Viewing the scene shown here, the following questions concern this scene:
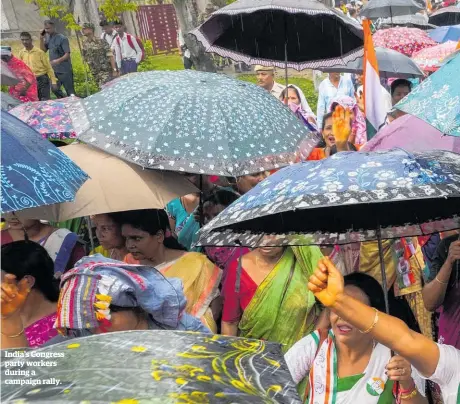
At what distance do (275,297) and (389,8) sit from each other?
32.3ft

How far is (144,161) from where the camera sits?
3.75m

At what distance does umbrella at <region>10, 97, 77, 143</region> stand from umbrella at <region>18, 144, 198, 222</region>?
0.46 m

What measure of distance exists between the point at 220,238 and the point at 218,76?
163 cm

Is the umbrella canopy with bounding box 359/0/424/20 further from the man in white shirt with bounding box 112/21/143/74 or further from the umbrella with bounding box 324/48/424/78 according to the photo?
the umbrella with bounding box 324/48/424/78

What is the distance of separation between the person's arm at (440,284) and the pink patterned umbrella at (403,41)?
20.5 ft

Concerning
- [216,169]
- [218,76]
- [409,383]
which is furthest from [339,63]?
[409,383]

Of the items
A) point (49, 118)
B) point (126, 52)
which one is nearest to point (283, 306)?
point (49, 118)

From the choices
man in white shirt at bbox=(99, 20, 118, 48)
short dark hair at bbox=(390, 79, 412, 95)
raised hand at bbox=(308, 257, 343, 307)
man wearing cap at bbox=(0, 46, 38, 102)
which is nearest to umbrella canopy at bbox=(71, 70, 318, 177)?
raised hand at bbox=(308, 257, 343, 307)

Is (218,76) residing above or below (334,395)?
above

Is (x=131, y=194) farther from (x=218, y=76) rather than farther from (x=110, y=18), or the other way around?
(x=110, y=18)

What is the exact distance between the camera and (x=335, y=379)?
10.1ft

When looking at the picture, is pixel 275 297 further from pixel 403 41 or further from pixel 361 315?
pixel 403 41

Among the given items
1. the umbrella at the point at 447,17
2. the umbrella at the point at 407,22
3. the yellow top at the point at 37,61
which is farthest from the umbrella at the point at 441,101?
the umbrella at the point at 447,17

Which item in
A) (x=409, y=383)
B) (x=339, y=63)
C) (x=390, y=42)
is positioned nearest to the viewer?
(x=409, y=383)
